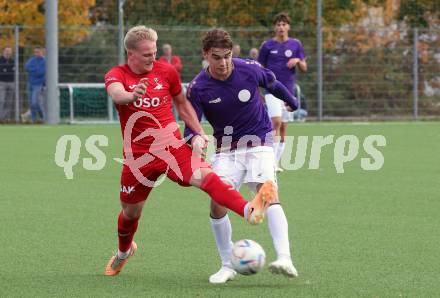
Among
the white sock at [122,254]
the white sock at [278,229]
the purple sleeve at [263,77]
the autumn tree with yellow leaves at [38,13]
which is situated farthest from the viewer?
the autumn tree with yellow leaves at [38,13]

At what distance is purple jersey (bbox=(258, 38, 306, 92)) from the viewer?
15648 mm

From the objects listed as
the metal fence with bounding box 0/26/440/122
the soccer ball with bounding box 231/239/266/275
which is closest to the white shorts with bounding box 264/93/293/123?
the soccer ball with bounding box 231/239/266/275

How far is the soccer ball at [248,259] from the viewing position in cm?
649

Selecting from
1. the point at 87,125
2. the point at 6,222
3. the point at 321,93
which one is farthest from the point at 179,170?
the point at 321,93

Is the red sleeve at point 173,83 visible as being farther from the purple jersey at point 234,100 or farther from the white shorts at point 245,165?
the white shorts at point 245,165

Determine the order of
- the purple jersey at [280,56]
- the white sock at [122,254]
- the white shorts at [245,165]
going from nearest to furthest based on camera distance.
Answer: the white shorts at [245,165]
the white sock at [122,254]
the purple jersey at [280,56]

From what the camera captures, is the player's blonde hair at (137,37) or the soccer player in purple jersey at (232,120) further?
the soccer player in purple jersey at (232,120)

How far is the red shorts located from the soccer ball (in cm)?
73

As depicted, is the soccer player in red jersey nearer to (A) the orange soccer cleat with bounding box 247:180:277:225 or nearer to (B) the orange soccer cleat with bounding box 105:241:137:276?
(B) the orange soccer cleat with bounding box 105:241:137:276

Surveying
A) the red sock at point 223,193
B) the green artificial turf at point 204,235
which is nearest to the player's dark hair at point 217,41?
the red sock at point 223,193

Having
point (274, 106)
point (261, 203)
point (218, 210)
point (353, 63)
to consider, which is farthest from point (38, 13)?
point (261, 203)

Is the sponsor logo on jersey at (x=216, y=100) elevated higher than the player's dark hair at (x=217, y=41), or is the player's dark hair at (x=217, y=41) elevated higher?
the player's dark hair at (x=217, y=41)

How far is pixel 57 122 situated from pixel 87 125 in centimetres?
77

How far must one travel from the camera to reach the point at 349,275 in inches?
279
